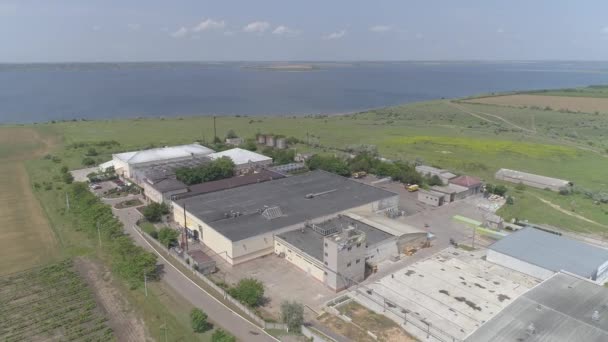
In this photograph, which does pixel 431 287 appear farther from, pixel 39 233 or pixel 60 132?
pixel 60 132

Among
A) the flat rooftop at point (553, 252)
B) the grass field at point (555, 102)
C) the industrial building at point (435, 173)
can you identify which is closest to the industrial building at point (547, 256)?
the flat rooftop at point (553, 252)

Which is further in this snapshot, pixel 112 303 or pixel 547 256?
pixel 547 256

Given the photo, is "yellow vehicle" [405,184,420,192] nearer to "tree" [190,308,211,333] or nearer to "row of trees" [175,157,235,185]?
"row of trees" [175,157,235,185]

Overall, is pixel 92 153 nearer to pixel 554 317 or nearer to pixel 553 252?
pixel 553 252

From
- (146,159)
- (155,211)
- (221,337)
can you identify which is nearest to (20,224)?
(155,211)

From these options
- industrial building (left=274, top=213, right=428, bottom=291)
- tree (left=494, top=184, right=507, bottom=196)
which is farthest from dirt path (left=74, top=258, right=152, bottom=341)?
tree (left=494, top=184, right=507, bottom=196)

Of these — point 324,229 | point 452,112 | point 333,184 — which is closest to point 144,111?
point 452,112
